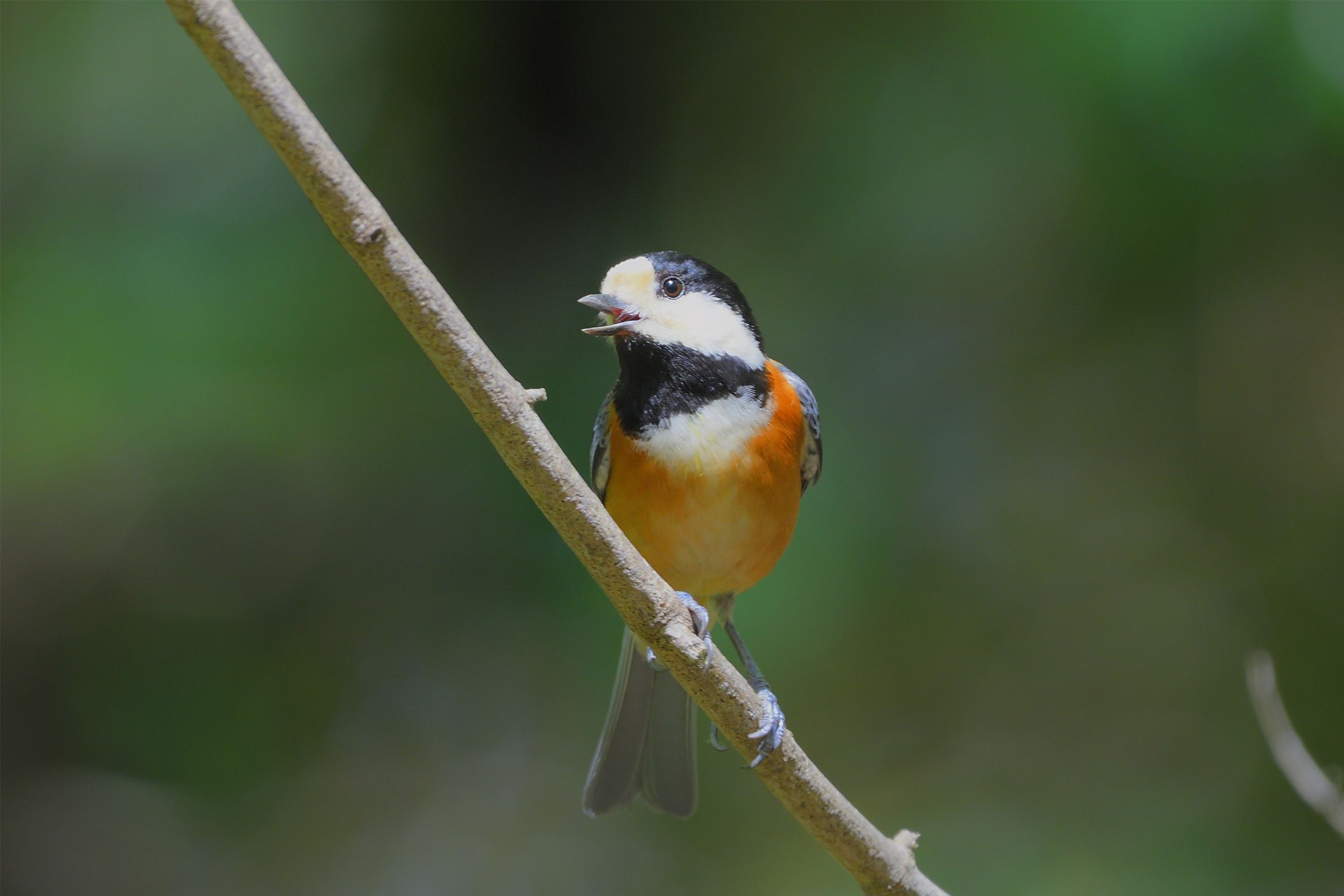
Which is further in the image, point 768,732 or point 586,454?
point 586,454

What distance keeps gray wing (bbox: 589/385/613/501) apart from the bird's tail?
0.52 meters

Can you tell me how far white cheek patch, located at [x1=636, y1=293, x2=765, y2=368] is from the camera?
2.00 m

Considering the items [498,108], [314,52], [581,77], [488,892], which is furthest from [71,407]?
[488,892]

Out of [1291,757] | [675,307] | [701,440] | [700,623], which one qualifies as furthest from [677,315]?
[1291,757]

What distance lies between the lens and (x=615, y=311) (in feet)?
6.48

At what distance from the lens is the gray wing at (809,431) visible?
2361mm

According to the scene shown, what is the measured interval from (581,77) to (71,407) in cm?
172

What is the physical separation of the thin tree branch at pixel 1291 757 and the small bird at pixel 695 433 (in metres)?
0.91

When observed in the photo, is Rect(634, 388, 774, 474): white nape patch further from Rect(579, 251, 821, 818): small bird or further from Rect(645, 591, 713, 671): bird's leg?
Rect(645, 591, 713, 671): bird's leg

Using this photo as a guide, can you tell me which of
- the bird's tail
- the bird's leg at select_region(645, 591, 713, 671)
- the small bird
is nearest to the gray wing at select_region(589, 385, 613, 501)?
the small bird

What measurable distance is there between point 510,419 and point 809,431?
1145mm

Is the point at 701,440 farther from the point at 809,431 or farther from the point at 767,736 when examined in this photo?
the point at 767,736

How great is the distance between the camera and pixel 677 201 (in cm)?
329

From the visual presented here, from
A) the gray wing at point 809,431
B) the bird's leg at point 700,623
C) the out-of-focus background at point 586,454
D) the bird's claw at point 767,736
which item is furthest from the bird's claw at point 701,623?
the out-of-focus background at point 586,454
